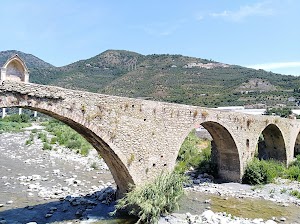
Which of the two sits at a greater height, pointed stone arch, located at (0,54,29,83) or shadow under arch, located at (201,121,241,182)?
pointed stone arch, located at (0,54,29,83)

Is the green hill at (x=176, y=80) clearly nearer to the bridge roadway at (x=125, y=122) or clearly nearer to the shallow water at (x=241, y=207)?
the shallow water at (x=241, y=207)

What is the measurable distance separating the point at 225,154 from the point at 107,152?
8617 mm

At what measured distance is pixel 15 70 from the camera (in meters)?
7.29

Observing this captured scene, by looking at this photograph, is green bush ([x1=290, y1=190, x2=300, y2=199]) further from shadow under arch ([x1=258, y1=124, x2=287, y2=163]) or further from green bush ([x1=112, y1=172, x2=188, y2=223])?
green bush ([x1=112, y1=172, x2=188, y2=223])

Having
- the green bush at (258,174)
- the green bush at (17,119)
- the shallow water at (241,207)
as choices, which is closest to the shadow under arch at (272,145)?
the green bush at (258,174)

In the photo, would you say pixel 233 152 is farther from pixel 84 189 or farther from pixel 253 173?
pixel 84 189

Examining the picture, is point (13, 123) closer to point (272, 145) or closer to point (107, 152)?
point (272, 145)

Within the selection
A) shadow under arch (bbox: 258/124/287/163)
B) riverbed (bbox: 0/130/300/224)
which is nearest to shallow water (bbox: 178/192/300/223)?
riverbed (bbox: 0/130/300/224)

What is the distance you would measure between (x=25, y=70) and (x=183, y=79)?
48.8 meters

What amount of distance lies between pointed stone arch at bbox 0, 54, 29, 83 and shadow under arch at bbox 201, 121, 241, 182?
370 inches

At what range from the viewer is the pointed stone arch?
22.7 feet

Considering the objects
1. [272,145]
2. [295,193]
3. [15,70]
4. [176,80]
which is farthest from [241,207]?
[176,80]

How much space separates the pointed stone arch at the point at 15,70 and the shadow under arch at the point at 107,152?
877mm

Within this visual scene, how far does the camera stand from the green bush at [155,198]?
8.98 m
